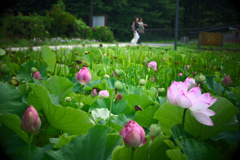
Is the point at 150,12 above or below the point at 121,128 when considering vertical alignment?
above

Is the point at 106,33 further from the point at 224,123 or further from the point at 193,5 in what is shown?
Result: the point at 193,5

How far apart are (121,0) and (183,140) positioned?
21.0 meters

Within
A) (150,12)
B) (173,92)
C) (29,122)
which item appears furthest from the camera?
(150,12)

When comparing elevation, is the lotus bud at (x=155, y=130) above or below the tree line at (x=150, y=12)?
below

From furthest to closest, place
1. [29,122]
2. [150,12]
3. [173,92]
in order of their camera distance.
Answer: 1. [150,12]
2. [173,92]
3. [29,122]

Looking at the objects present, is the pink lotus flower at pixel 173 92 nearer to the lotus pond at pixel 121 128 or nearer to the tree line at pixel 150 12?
the lotus pond at pixel 121 128

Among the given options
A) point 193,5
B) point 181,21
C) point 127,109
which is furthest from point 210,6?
point 127,109

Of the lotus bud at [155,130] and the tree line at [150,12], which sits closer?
the lotus bud at [155,130]

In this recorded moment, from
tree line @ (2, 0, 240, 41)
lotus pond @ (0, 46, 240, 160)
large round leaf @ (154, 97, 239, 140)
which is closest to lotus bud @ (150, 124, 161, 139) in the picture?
lotus pond @ (0, 46, 240, 160)

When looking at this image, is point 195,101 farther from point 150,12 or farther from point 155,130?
point 150,12

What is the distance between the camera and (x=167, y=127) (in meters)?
0.58

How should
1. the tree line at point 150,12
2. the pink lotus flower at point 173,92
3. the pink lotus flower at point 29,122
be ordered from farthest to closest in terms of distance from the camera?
the tree line at point 150,12 → the pink lotus flower at point 173,92 → the pink lotus flower at point 29,122

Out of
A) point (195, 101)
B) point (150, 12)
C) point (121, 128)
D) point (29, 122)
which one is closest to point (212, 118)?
point (195, 101)

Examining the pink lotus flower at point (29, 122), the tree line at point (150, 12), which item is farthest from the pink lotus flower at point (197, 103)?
the tree line at point (150, 12)
